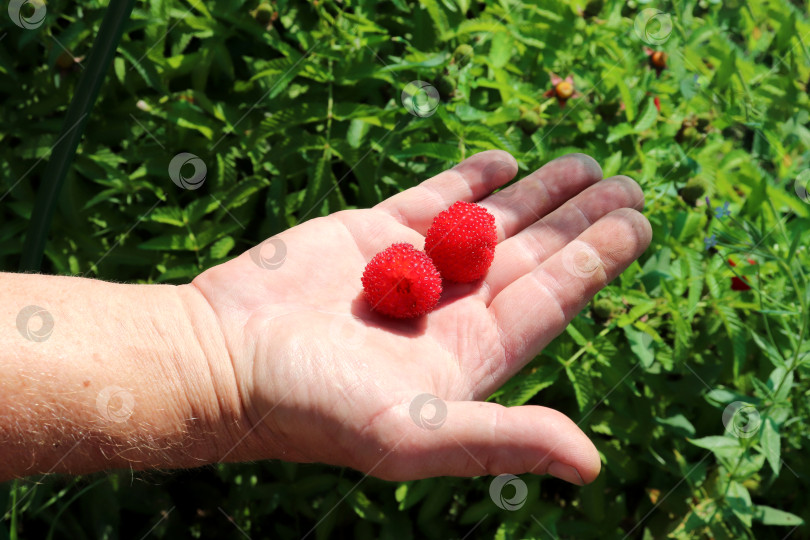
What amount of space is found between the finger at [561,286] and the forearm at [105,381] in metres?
0.68

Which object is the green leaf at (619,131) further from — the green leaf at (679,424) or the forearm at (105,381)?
the forearm at (105,381)

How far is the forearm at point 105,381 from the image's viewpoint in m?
1.64

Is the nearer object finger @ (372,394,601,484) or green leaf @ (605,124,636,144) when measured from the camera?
finger @ (372,394,601,484)

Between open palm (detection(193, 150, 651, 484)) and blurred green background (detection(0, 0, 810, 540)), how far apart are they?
169 millimetres

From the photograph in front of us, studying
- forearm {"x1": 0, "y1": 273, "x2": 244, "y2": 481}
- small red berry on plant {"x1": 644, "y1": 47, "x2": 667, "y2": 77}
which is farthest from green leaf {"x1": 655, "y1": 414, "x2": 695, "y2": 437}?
forearm {"x1": 0, "y1": 273, "x2": 244, "y2": 481}

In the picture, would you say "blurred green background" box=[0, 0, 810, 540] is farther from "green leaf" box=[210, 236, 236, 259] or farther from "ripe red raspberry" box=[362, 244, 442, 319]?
"ripe red raspberry" box=[362, 244, 442, 319]

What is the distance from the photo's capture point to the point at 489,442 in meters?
1.47

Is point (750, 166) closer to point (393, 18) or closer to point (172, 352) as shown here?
point (393, 18)

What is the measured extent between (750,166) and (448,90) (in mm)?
938

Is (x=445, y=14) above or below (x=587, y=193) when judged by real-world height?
above

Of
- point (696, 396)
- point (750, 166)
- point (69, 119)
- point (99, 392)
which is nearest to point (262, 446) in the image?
point (99, 392)

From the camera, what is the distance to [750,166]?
2195 millimetres

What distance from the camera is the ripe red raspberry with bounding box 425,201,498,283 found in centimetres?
202

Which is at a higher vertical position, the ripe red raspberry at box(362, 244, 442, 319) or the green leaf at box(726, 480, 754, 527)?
the ripe red raspberry at box(362, 244, 442, 319)
